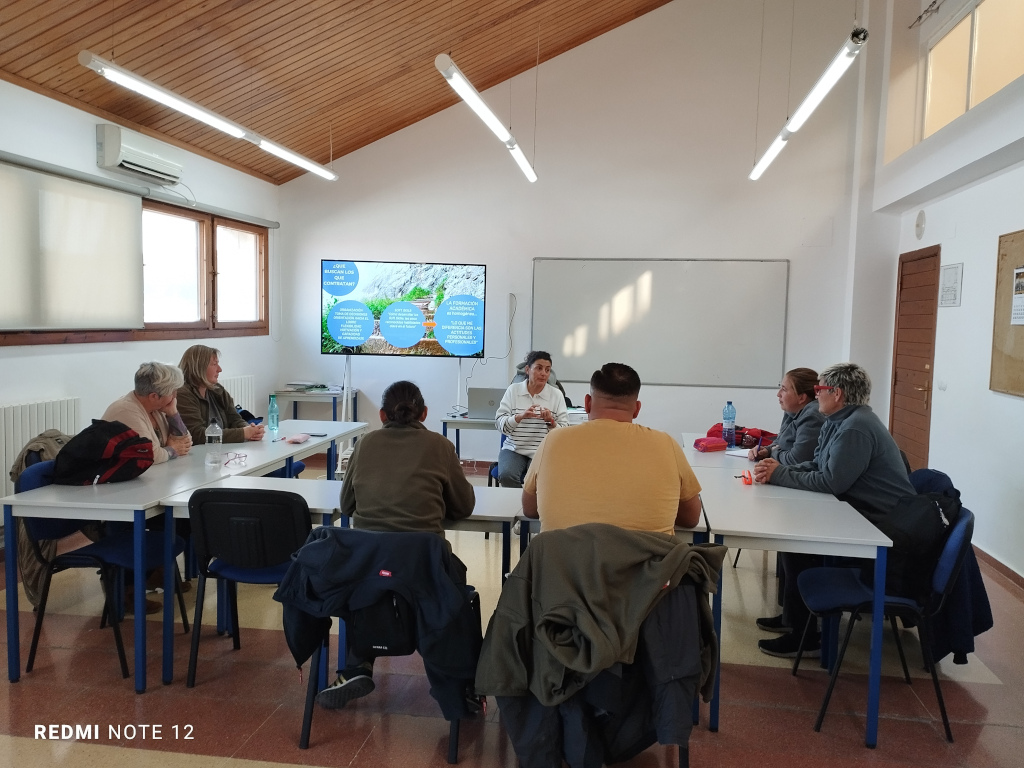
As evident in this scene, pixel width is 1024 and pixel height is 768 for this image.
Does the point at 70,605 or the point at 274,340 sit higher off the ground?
the point at 274,340

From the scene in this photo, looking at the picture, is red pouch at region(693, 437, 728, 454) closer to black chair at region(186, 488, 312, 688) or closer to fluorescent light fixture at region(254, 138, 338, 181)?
black chair at region(186, 488, 312, 688)

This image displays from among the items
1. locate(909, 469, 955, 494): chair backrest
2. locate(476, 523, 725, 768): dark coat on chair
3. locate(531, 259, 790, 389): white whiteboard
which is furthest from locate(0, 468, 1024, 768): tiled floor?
locate(531, 259, 790, 389): white whiteboard

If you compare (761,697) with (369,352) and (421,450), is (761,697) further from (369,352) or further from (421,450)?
(369,352)

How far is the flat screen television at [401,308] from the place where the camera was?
7129 mm

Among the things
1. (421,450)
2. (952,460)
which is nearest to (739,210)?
(952,460)

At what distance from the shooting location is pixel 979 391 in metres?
4.76

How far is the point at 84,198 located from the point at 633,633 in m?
4.58

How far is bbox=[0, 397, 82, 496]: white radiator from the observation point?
14.0ft

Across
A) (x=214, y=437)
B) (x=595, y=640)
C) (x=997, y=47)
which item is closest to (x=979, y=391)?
(x=997, y=47)

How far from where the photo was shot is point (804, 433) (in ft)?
11.9

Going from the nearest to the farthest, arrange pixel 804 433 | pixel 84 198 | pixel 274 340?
pixel 804 433 < pixel 84 198 < pixel 274 340

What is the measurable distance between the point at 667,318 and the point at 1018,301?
3.21m

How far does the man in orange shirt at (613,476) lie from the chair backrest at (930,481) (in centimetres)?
143

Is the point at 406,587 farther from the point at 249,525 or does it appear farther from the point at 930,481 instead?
the point at 930,481
